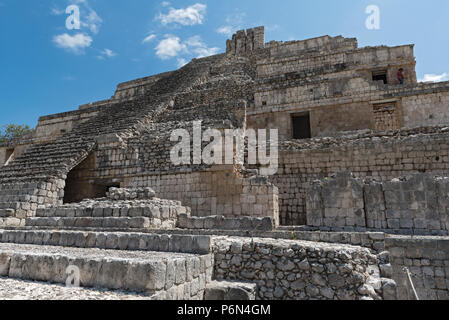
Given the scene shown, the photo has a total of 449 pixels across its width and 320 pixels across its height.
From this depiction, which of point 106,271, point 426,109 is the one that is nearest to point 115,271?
point 106,271

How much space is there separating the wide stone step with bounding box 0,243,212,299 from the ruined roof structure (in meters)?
0.02

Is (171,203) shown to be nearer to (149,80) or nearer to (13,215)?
(13,215)

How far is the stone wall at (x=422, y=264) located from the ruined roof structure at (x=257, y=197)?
0.02 m

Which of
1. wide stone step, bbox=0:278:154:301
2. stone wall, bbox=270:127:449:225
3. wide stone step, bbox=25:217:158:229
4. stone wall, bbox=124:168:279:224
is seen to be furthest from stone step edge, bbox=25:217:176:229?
stone wall, bbox=270:127:449:225

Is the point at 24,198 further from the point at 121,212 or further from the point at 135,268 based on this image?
the point at 135,268

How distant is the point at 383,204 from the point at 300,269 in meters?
3.51

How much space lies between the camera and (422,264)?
17.2 feet

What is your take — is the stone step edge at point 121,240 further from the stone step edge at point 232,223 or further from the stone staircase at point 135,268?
the stone step edge at point 232,223

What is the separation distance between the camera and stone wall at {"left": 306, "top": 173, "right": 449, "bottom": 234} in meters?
6.18

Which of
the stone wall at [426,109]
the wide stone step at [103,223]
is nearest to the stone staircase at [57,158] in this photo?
the wide stone step at [103,223]

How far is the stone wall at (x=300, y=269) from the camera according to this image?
413 centimetres

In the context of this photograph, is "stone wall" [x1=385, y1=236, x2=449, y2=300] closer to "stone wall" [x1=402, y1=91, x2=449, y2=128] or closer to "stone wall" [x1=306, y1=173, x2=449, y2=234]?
"stone wall" [x1=306, y1=173, x2=449, y2=234]

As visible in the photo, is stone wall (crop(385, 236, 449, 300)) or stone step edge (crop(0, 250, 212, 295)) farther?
stone wall (crop(385, 236, 449, 300))
